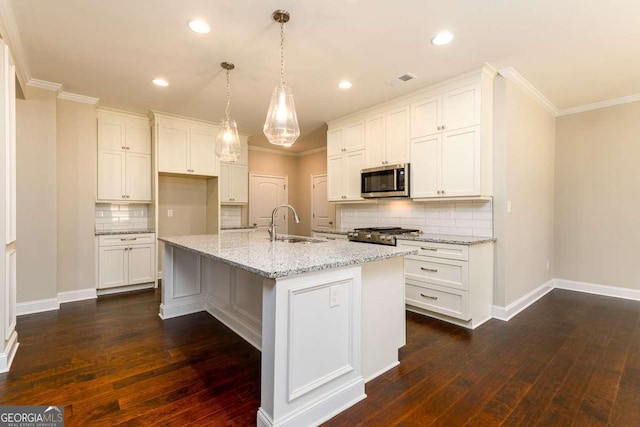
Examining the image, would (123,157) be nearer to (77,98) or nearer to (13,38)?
(77,98)

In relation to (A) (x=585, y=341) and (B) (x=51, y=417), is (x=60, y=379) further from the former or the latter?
(A) (x=585, y=341)

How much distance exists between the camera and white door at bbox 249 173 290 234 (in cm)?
662

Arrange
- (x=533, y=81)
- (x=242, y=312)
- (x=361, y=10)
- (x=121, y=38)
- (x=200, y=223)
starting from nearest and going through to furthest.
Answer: (x=361, y=10), (x=121, y=38), (x=242, y=312), (x=533, y=81), (x=200, y=223)

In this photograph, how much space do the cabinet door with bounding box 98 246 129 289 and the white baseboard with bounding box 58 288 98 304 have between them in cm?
12

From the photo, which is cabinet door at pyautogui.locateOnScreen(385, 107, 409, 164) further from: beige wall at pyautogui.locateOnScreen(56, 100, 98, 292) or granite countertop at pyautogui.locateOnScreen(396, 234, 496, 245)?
beige wall at pyautogui.locateOnScreen(56, 100, 98, 292)

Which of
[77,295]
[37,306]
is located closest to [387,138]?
[77,295]

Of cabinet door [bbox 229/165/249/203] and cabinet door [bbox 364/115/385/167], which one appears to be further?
cabinet door [bbox 229/165/249/203]

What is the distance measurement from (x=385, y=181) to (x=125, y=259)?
3766 millimetres

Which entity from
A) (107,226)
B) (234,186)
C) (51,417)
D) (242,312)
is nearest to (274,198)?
(234,186)

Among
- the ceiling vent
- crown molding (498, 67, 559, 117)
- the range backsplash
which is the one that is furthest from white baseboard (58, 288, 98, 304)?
crown molding (498, 67, 559, 117)

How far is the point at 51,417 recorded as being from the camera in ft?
5.52

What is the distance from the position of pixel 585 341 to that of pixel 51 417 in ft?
12.9

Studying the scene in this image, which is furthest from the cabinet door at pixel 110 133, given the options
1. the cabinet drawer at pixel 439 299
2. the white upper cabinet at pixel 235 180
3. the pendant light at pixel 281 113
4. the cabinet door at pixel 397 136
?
the cabinet drawer at pixel 439 299

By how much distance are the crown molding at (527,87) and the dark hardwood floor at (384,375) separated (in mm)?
2568
